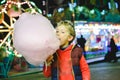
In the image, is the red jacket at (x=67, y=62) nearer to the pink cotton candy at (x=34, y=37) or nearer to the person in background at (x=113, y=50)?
the pink cotton candy at (x=34, y=37)

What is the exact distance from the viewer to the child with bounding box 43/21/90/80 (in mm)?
4699

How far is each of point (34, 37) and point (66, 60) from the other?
78 cm

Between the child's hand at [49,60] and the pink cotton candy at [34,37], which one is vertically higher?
the pink cotton candy at [34,37]

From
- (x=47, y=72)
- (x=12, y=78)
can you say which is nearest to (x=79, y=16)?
(x=12, y=78)

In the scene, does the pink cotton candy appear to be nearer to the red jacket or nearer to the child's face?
the child's face

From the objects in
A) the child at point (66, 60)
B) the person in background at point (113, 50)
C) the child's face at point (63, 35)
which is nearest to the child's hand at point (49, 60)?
the child at point (66, 60)

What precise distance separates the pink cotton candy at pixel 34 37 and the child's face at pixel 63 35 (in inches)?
14.9

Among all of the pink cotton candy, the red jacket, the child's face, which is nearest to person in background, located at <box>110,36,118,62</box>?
the red jacket

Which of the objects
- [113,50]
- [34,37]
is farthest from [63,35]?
[113,50]

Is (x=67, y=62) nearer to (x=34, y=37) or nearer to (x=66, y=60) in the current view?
(x=66, y=60)

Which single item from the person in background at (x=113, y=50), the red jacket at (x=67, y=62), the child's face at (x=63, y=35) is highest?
the child's face at (x=63, y=35)

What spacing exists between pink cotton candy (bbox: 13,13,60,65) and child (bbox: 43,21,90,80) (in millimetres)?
447

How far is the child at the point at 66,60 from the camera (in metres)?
4.70

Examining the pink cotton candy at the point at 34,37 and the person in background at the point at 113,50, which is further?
the person in background at the point at 113,50
